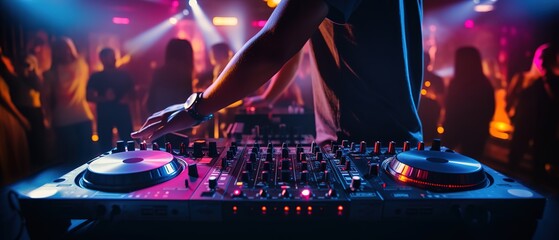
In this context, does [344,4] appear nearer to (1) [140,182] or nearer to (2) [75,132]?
(1) [140,182]

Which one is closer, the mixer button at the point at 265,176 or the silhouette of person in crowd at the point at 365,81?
the mixer button at the point at 265,176

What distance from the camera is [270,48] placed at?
876 millimetres

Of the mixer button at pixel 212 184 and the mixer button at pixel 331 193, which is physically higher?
the mixer button at pixel 212 184

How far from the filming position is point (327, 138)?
149cm

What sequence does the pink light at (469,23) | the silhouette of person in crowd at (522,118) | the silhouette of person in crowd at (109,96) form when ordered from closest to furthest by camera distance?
the silhouette of person in crowd at (109,96) < the silhouette of person in crowd at (522,118) < the pink light at (469,23)

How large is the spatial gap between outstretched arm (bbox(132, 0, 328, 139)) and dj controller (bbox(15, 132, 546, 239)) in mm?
241

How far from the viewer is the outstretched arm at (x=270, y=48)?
84cm

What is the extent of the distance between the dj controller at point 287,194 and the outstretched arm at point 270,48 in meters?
0.24

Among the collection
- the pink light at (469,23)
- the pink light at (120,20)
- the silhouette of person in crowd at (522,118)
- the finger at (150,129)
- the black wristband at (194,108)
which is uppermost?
the pink light at (120,20)

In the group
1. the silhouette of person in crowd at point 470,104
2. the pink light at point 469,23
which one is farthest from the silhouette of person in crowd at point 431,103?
the pink light at point 469,23

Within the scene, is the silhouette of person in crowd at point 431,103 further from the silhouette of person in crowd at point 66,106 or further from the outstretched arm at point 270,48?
the silhouette of person in crowd at point 66,106

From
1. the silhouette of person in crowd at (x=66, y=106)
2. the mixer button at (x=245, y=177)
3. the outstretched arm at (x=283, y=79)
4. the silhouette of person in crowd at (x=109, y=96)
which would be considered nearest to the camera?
the mixer button at (x=245, y=177)

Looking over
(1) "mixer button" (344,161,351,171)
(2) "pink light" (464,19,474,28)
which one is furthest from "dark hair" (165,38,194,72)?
(2) "pink light" (464,19,474,28)

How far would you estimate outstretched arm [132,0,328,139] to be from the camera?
839 mm
